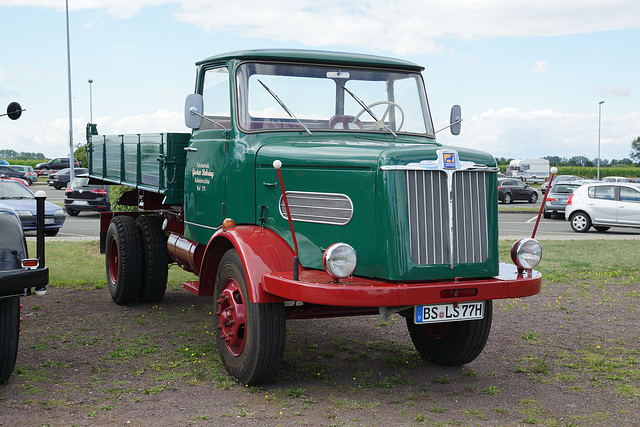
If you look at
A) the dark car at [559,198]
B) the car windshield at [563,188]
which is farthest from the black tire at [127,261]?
the car windshield at [563,188]

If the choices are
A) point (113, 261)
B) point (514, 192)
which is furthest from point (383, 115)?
point (514, 192)

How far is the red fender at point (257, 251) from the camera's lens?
16.7ft

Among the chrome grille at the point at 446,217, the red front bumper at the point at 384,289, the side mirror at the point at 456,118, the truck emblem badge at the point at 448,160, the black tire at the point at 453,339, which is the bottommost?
the black tire at the point at 453,339

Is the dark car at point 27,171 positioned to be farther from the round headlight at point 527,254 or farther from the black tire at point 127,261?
the round headlight at point 527,254

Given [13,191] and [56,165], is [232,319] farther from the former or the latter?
[56,165]

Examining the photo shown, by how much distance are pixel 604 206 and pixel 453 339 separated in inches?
614

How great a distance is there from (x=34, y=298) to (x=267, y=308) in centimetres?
492

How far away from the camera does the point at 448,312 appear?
500 centimetres

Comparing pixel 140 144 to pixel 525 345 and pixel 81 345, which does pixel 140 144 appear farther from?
pixel 525 345

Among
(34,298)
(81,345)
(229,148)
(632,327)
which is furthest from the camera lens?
(34,298)

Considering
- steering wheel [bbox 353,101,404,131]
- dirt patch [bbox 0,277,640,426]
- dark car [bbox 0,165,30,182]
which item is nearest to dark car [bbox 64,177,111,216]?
dirt patch [bbox 0,277,640,426]

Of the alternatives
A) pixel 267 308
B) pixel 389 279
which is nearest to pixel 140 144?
pixel 267 308

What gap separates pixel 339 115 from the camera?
6324 mm

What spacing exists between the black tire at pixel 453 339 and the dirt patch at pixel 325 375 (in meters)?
0.11
